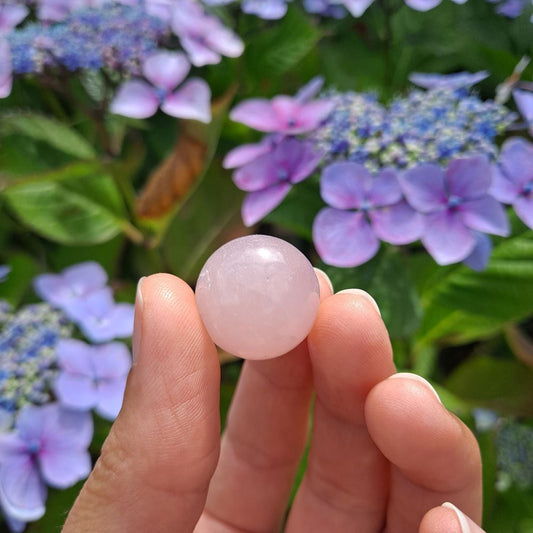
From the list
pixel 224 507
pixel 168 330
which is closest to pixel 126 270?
pixel 224 507

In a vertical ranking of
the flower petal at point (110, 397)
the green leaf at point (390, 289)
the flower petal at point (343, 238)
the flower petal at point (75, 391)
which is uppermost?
the flower petal at point (343, 238)

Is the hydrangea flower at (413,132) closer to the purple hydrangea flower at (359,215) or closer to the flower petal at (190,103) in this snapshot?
the purple hydrangea flower at (359,215)

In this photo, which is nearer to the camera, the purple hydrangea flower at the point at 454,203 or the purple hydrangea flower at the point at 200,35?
the purple hydrangea flower at the point at 454,203

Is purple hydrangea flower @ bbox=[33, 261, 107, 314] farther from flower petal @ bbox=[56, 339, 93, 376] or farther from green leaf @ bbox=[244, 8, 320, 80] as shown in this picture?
green leaf @ bbox=[244, 8, 320, 80]

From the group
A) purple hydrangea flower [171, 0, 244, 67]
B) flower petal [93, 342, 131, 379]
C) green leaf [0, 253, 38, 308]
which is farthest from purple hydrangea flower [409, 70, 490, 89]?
green leaf [0, 253, 38, 308]

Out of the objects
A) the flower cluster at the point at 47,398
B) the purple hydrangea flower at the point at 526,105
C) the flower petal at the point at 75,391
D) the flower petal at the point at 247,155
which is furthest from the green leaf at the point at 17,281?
the purple hydrangea flower at the point at 526,105
